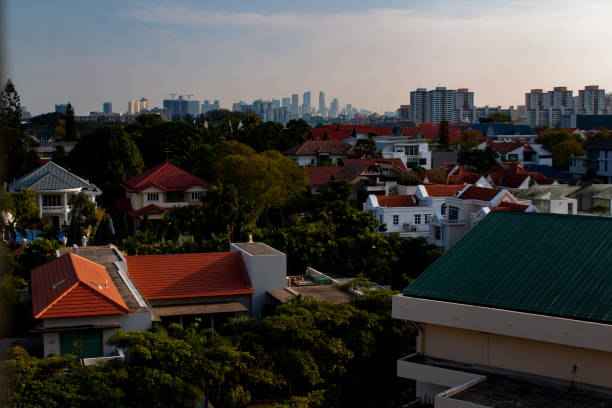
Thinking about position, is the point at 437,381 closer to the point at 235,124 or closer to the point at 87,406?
the point at 87,406

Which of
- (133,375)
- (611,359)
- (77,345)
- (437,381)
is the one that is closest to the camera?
(611,359)

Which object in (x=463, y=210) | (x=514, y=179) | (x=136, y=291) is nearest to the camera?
(x=136, y=291)

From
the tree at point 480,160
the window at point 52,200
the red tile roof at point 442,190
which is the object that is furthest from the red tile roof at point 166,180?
the tree at point 480,160

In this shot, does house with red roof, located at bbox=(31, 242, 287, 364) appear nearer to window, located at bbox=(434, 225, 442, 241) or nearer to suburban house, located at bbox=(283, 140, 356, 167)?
window, located at bbox=(434, 225, 442, 241)

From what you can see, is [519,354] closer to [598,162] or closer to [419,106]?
[598,162]

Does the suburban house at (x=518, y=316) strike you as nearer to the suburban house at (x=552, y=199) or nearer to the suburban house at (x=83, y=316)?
the suburban house at (x=83, y=316)

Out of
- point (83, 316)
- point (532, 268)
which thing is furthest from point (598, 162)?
point (83, 316)

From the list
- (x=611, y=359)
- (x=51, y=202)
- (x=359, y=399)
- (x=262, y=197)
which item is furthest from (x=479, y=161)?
(x=611, y=359)
